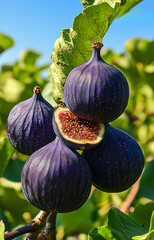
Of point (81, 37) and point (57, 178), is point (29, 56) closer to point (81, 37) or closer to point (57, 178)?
point (81, 37)

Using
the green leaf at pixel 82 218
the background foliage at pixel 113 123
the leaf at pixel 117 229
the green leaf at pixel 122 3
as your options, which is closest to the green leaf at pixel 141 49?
the background foliage at pixel 113 123

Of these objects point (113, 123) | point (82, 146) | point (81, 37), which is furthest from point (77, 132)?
point (113, 123)

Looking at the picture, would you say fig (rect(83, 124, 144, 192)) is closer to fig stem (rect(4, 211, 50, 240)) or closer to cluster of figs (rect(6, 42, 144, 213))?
cluster of figs (rect(6, 42, 144, 213))

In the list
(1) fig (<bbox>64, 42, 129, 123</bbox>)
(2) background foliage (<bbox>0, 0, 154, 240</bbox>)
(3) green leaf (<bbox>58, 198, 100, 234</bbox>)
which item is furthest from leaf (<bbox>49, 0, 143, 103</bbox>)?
(3) green leaf (<bbox>58, 198, 100, 234</bbox>)

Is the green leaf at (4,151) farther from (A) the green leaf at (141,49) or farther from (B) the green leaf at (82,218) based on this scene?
(A) the green leaf at (141,49)

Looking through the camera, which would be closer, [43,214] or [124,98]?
[124,98]

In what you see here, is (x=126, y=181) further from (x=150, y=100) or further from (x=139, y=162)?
(x=150, y=100)

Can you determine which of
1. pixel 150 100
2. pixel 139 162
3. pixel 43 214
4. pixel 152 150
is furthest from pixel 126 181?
pixel 150 100
